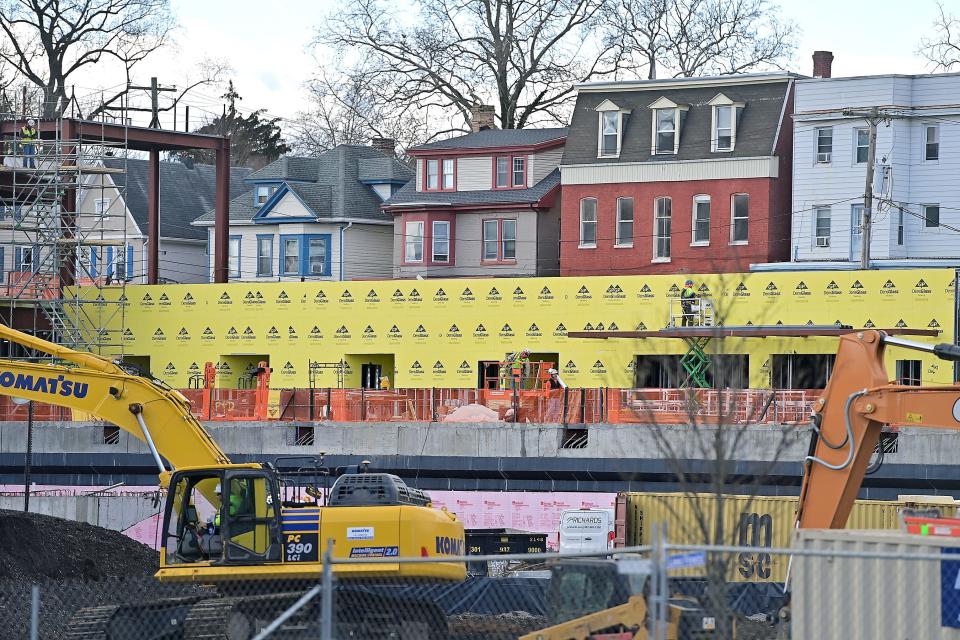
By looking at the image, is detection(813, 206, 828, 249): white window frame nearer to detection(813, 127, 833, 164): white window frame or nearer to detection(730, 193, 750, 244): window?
detection(813, 127, 833, 164): white window frame

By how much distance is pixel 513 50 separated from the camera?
70000 mm

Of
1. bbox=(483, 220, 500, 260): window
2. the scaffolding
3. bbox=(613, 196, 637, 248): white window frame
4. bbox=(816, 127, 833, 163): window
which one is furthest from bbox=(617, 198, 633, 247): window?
the scaffolding

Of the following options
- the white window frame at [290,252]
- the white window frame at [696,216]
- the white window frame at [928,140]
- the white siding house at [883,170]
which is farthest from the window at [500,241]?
the white window frame at [928,140]

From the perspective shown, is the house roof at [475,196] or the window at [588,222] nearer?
the window at [588,222]

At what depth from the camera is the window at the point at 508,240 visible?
60.6 metres

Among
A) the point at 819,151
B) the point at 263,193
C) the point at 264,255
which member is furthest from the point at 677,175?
the point at 263,193

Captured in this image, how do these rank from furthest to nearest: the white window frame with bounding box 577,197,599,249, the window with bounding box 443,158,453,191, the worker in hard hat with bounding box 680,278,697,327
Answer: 1. the window with bounding box 443,158,453,191
2. the white window frame with bounding box 577,197,599,249
3. the worker in hard hat with bounding box 680,278,697,327

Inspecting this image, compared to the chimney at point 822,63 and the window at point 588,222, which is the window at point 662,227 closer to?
the window at point 588,222

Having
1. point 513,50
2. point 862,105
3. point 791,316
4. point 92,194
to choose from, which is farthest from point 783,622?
point 92,194

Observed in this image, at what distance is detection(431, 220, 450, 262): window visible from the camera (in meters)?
61.3

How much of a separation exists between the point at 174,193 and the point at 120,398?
53023mm

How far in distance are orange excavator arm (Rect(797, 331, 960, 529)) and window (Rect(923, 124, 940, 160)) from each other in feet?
121

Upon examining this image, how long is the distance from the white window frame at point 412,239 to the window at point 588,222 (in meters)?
7.55

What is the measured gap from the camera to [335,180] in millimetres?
66062
